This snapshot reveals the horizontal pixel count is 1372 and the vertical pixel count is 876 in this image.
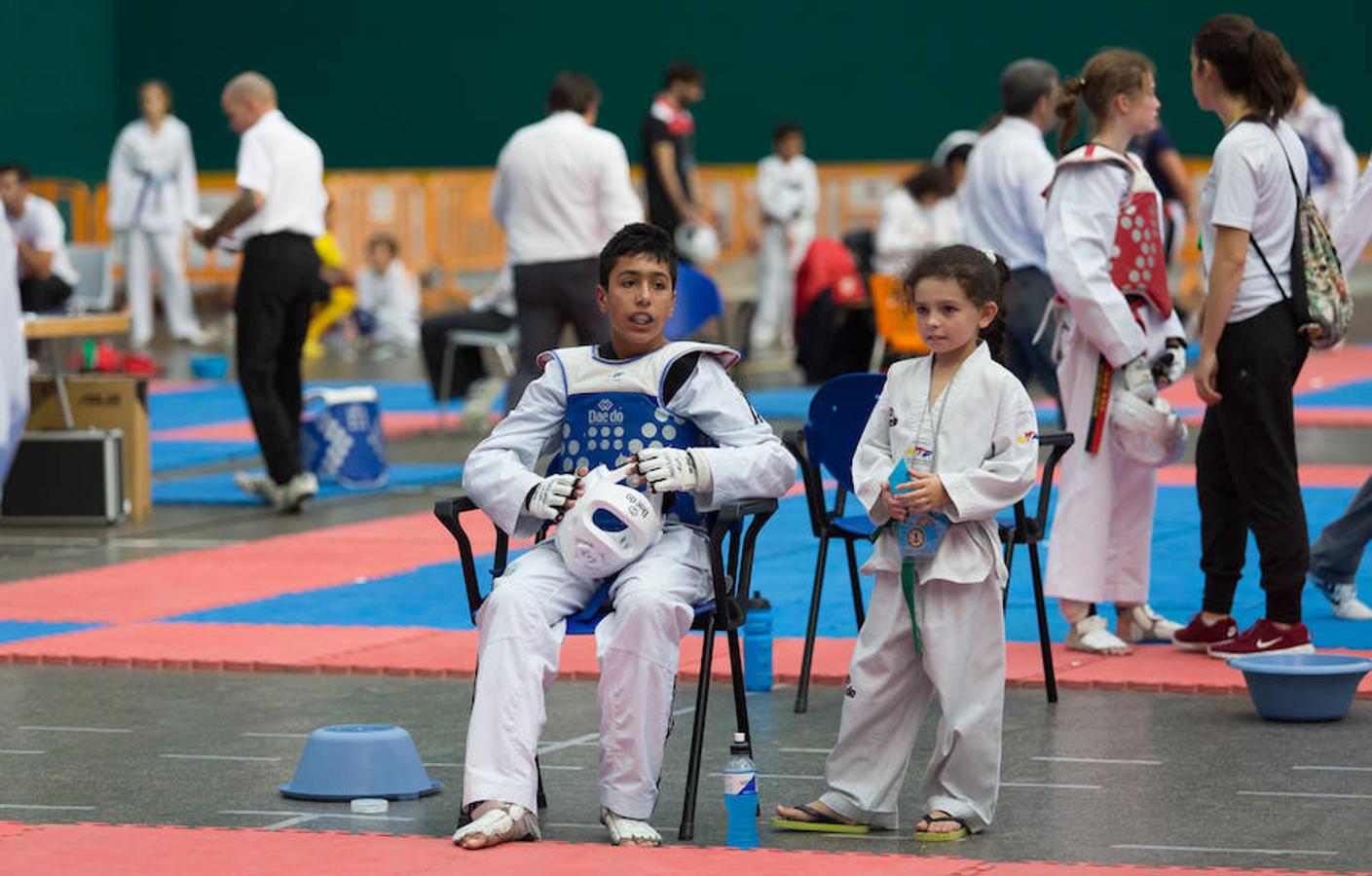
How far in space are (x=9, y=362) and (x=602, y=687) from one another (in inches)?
66.1

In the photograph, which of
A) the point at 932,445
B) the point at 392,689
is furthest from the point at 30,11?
the point at 932,445

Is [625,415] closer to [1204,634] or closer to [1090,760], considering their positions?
[1090,760]

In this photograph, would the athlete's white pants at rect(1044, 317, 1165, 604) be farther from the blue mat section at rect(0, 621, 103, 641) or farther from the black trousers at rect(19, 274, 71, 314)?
the black trousers at rect(19, 274, 71, 314)

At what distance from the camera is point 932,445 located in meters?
5.57

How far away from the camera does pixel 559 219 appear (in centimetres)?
1264

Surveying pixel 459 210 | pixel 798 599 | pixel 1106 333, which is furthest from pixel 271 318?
pixel 459 210

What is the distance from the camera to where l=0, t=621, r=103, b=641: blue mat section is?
332 inches

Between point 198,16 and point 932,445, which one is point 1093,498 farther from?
point 198,16

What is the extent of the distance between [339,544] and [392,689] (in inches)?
136

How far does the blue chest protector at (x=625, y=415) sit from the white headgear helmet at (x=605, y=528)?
0.63 ft

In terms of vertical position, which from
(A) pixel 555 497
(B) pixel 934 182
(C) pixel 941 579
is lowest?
(C) pixel 941 579

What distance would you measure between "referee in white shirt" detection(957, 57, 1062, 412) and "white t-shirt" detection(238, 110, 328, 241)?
334cm

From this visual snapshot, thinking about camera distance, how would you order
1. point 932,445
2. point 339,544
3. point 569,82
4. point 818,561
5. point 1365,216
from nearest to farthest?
point 932,445 < point 818,561 < point 1365,216 < point 339,544 < point 569,82

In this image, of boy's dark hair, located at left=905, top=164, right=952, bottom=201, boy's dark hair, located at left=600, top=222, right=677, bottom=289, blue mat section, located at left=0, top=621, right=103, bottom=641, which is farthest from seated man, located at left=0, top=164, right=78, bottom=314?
boy's dark hair, located at left=600, top=222, right=677, bottom=289
